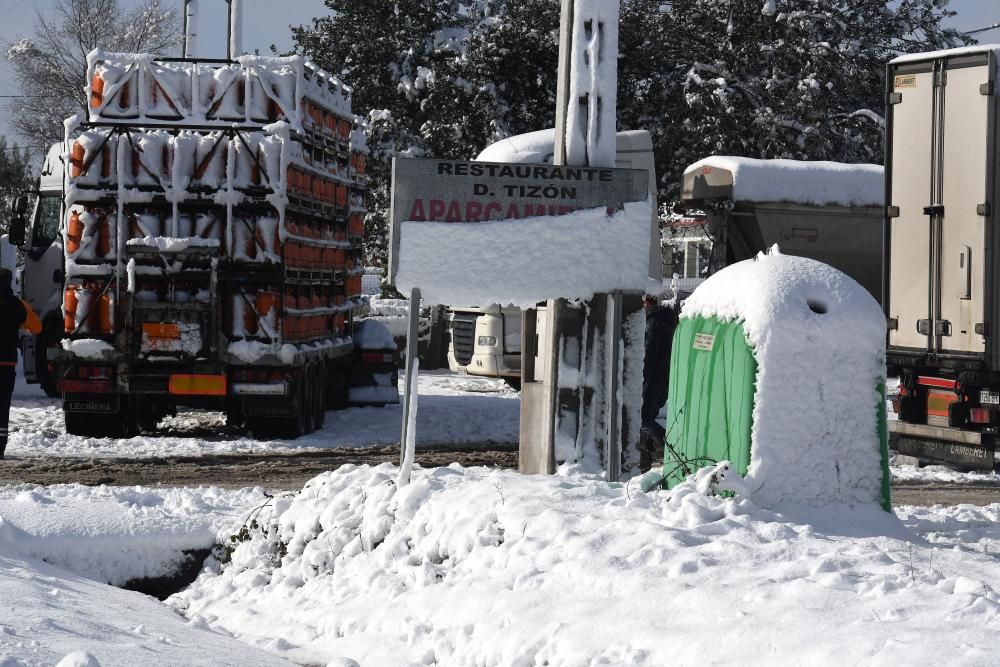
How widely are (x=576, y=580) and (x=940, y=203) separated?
8.50 m

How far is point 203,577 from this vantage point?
895cm

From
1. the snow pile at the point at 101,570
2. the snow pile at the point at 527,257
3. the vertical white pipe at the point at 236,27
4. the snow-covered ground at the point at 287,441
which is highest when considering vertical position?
the vertical white pipe at the point at 236,27

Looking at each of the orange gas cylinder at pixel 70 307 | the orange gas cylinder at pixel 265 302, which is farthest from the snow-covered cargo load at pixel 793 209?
the orange gas cylinder at pixel 70 307

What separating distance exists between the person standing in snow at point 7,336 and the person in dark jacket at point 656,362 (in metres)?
6.28

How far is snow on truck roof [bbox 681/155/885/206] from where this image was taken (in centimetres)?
2027

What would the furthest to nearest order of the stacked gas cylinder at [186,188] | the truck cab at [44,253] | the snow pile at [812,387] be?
the truck cab at [44,253] → the stacked gas cylinder at [186,188] → the snow pile at [812,387]

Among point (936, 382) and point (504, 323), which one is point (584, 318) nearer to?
point (936, 382)

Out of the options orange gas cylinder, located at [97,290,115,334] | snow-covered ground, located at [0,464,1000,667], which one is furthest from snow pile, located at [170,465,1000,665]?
orange gas cylinder, located at [97,290,115,334]

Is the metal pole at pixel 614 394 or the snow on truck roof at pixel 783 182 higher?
the snow on truck roof at pixel 783 182

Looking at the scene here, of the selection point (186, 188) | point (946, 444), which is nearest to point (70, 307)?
point (186, 188)

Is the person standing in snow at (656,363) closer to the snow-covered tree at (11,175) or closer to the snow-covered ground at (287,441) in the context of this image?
the snow-covered ground at (287,441)

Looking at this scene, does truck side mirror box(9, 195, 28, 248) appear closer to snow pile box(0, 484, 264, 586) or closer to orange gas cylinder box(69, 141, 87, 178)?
orange gas cylinder box(69, 141, 87, 178)

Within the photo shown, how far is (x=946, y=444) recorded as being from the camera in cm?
1350

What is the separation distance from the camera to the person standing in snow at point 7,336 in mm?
14320
